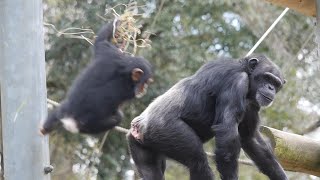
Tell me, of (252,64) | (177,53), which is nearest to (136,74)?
(252,64)

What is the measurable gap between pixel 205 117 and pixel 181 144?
0.24 meters

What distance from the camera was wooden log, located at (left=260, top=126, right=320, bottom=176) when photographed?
4496 millimetres

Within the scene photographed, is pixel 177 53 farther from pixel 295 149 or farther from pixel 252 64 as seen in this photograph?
pixel 252 64

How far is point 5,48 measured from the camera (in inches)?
138

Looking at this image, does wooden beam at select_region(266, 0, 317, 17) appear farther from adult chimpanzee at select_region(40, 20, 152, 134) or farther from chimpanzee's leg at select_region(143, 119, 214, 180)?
adult chimpanzee at select_region(40, 20, 152, 134)

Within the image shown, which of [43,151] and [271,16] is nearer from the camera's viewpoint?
[43,151]

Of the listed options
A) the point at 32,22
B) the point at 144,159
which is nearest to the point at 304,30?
the point at 144,159

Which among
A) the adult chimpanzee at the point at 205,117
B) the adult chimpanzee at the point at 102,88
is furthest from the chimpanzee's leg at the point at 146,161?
the adult chimpanzee at the point at 102,88

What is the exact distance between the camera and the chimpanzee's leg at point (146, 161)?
4164 mm

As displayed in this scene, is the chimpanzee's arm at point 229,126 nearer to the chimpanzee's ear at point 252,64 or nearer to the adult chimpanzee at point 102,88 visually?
the chimpanzee's ear at point 252,64

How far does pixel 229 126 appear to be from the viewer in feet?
12.9

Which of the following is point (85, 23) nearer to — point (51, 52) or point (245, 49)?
point (51, 52)

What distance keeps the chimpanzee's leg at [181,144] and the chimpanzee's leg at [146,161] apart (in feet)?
0.29

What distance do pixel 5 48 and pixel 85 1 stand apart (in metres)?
5.12
